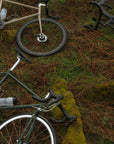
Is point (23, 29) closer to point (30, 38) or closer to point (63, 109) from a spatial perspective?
point (30, 38)

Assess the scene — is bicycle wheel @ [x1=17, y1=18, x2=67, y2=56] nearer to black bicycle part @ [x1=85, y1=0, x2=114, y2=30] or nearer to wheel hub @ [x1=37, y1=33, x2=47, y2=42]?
wheel hub @ [x1=37, y1=33, x2=47, y2=42]

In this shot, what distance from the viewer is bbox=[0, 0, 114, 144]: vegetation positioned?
10.3 feet

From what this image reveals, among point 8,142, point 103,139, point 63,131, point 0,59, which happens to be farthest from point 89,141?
point 0,59

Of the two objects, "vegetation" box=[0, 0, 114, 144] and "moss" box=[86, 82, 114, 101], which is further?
"moss" box=[86, 82, 114, 101]

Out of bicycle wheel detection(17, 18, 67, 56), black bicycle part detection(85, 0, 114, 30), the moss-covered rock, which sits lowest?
the moss-covered rock

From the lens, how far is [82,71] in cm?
375

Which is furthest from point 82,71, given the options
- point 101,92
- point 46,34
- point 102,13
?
point 102,13

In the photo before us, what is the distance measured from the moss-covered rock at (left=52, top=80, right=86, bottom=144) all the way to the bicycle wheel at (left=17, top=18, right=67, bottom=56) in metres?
1.15

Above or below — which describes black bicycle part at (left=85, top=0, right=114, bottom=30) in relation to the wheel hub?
above

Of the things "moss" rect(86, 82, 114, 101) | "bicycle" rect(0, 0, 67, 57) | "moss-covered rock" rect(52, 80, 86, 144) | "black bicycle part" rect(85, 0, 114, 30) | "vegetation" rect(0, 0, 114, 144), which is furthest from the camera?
"black bicycle part" rect(85, 0, 114, 30)

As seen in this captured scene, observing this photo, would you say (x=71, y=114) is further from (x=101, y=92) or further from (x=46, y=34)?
(x=46, y=34)

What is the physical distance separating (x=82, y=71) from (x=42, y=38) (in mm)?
1299

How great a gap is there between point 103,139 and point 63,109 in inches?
34.1

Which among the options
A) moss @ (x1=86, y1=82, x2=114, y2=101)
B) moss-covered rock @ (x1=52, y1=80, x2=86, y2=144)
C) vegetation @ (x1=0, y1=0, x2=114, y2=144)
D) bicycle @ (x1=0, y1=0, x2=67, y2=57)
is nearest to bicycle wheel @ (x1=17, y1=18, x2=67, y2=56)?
bicycle @ (x1=0, y1=0, x2=67, y2=57)
